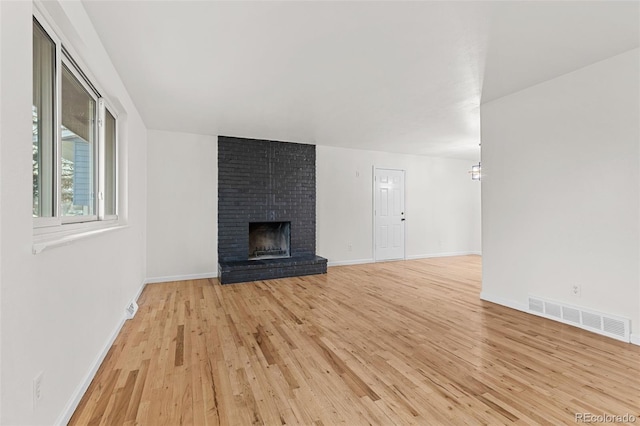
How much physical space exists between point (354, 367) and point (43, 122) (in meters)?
2.37

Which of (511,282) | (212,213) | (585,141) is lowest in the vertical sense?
(511,282)

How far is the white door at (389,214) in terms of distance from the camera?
253 inches

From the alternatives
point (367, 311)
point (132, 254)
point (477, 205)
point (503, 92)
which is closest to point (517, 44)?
point (503, 92)

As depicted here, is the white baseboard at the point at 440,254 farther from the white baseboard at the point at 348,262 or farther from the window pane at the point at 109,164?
the window pane at the point at 109,164

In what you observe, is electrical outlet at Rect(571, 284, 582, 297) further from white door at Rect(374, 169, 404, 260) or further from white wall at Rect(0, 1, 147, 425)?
white wall at Rect(0, 1, 147, 425)

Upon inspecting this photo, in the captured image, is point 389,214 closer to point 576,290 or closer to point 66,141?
point 576,290

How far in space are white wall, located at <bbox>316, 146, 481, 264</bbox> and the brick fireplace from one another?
371 millimetres

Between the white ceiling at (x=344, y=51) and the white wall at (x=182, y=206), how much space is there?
90cm

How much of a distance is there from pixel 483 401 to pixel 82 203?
3017 mm

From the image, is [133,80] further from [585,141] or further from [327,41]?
[585,141]

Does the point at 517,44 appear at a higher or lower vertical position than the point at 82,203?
higher

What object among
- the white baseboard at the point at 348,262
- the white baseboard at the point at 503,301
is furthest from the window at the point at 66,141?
the white baseboard at the point at 503,301

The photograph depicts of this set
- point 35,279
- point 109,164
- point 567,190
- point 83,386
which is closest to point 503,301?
point 567,190

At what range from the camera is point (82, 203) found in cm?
224
